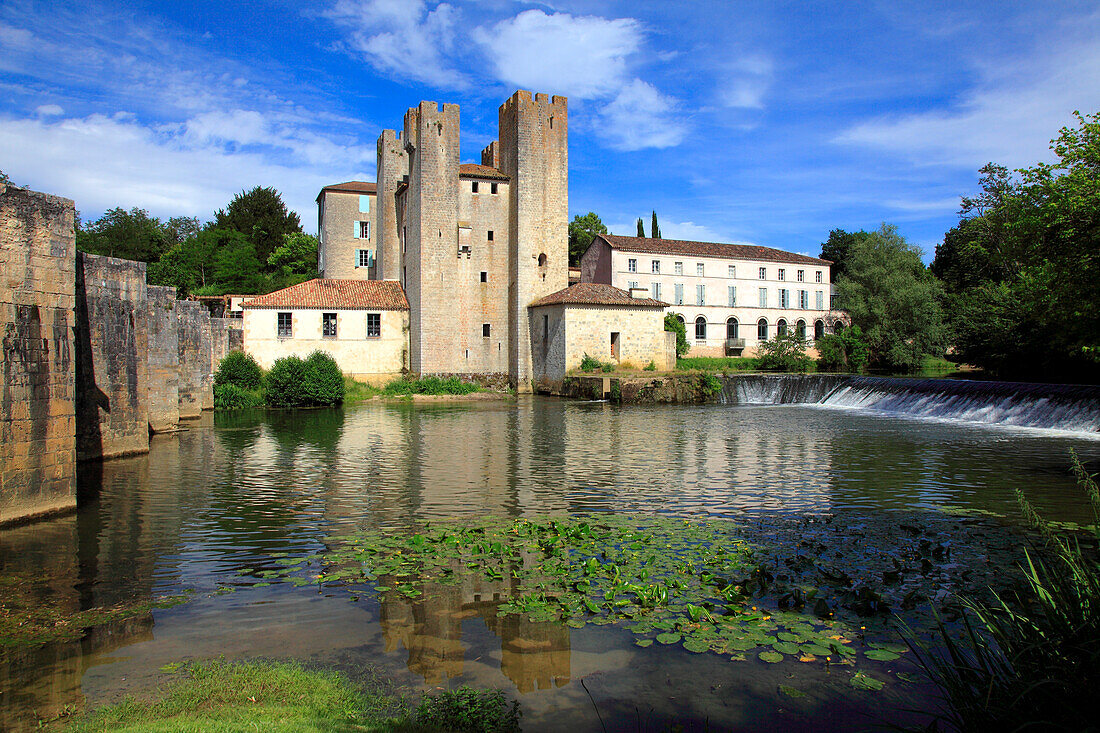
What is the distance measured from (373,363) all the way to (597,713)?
32.3 meters

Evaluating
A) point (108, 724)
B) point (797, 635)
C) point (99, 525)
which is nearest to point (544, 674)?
point (797, 635)

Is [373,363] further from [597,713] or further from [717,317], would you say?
[597,713]

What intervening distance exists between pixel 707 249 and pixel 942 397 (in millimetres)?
29133

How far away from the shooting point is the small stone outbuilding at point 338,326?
3259 centimetres

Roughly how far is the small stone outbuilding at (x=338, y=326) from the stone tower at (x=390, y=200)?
3.55 meters

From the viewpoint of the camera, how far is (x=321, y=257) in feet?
156

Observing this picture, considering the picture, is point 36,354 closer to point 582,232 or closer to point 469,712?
point 469,712

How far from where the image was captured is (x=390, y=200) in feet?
133

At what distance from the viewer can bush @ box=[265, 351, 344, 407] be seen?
27.3m

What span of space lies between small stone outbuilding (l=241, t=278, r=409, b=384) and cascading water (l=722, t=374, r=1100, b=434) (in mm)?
17105

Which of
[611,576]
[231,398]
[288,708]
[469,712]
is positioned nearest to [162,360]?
[231,398]

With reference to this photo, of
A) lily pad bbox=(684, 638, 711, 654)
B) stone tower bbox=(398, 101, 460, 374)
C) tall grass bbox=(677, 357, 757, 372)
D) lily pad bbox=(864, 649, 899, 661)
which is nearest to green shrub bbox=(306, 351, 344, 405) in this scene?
stone tower bbox=(398, 101, 460, 374)

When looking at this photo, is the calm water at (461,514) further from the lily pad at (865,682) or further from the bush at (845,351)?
the bush at (845,351)

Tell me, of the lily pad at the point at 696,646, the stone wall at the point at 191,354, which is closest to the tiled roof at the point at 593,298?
the stone wall at the point at 191,354
